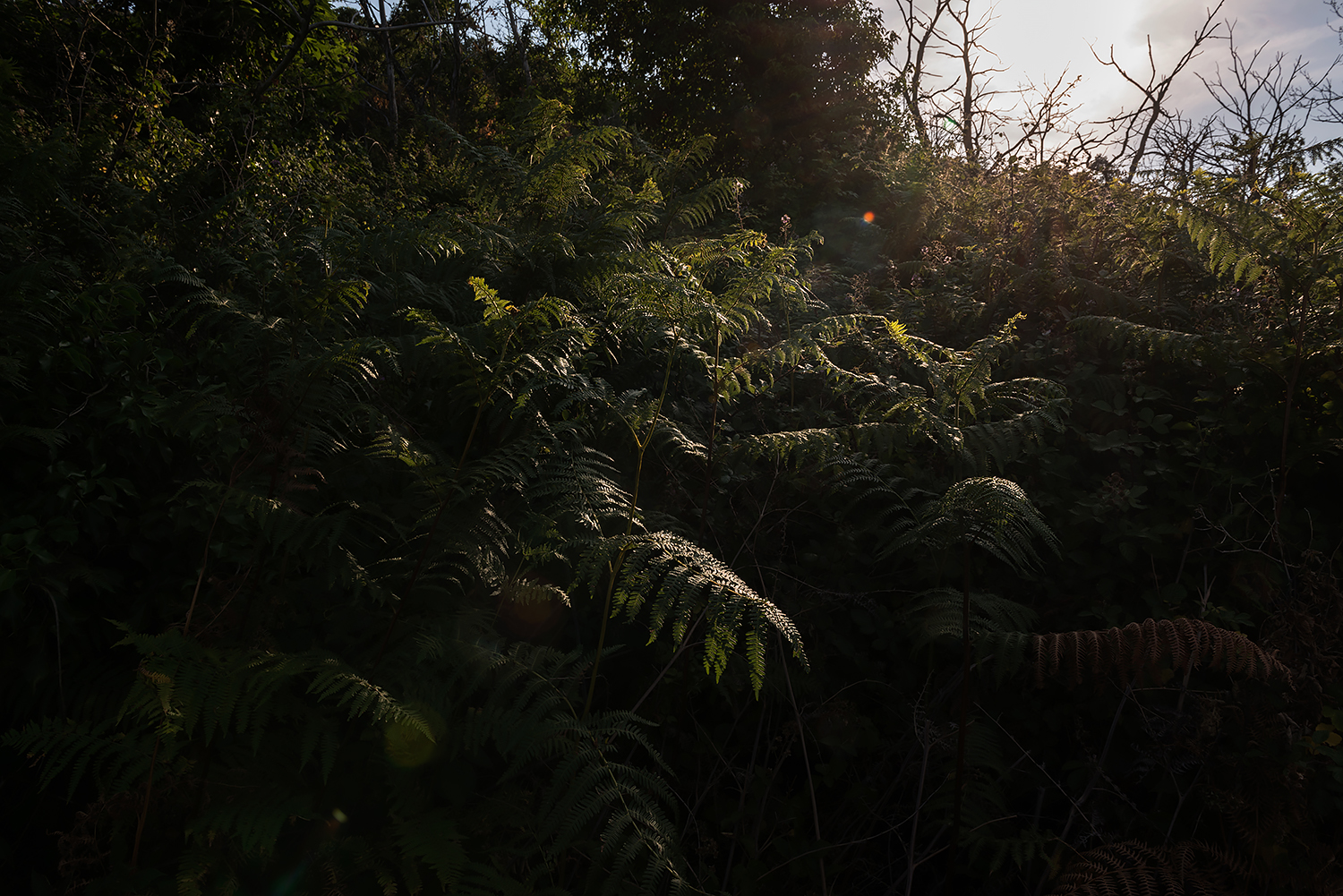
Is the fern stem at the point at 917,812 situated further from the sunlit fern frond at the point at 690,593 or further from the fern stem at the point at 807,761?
the sunlit fern frond at the point at 690,593

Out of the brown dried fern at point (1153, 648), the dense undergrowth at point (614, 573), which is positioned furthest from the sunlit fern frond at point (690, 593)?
the brown dried fern at point (1153, 648)

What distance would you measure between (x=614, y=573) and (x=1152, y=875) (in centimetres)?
163

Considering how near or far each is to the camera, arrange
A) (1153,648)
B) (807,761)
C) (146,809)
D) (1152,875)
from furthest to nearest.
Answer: (807,761) → (1152,875) → (1153,648) → (146,809)

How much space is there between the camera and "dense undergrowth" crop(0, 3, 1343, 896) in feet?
5.24

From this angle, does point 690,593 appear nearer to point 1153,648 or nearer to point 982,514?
point 982,514

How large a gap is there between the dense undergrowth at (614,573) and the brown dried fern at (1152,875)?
0.07ft

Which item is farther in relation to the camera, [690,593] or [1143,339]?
[1143,339]

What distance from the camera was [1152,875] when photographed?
175 centimetres

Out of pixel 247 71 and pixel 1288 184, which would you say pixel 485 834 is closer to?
pixel 1288 184

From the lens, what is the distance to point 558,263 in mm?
2818

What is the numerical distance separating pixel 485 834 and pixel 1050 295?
4098 mm

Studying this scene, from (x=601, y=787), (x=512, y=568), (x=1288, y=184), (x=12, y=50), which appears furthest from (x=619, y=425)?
(x=12, y=50)

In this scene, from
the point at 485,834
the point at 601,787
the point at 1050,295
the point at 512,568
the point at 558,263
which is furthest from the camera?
the point at 1050,295

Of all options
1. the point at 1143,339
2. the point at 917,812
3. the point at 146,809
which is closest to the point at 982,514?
the point at 917,812
